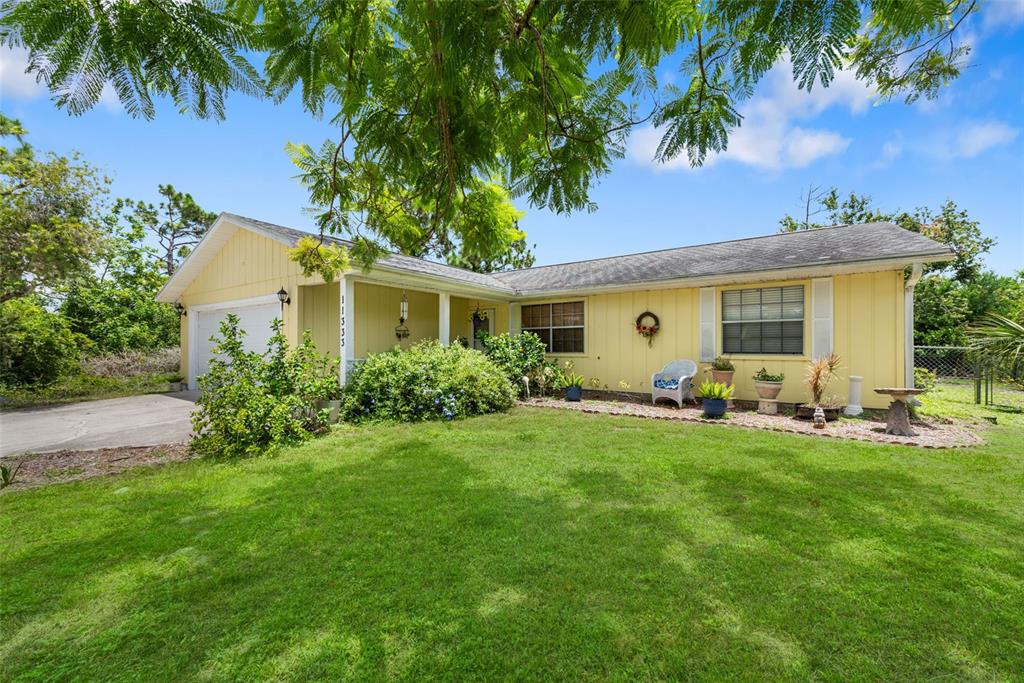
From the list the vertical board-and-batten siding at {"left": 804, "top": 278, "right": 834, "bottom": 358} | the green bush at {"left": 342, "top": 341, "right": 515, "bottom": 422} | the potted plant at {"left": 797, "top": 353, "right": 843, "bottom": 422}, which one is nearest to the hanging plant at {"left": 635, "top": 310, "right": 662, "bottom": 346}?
the vertical board-and-batten siding at {"left": 804, "top": 278, "right": 834, "bottom": 358}

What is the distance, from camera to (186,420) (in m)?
7.07

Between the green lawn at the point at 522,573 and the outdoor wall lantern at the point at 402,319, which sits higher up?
the outdoor wall lantern at the point at 402,319

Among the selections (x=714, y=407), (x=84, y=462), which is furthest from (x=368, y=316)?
(x=714, y=407)

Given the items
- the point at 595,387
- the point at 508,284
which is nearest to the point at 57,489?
the point at 595,387

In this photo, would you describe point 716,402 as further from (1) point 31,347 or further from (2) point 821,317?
(1) point 31,347

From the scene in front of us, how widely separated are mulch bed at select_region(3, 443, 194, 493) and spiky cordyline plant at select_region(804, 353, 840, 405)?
911 centimetres

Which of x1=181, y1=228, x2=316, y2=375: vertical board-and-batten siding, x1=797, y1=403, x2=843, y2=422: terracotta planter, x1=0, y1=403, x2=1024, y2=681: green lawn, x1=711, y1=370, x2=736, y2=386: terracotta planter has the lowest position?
x1=0, y1=403, x2=1024, y2=681: green lawn

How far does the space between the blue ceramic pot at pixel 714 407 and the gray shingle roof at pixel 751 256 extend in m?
2.64

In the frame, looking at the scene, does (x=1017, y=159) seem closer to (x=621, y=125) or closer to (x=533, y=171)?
(x=621, y=125)

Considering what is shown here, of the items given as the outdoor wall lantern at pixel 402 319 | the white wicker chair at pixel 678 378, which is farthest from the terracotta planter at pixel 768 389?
the outdoor wall lantern at pixel 402 319

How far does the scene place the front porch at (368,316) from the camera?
7.48 m

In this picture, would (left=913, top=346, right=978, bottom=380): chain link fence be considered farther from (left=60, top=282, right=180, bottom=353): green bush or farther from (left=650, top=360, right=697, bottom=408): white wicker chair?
(left=60, top=282, right=180, bottom=353): green bush

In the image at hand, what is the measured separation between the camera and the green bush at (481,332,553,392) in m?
9.02

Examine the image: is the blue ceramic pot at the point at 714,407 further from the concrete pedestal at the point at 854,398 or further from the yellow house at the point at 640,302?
the concrete pedestal at the point at 854,398
